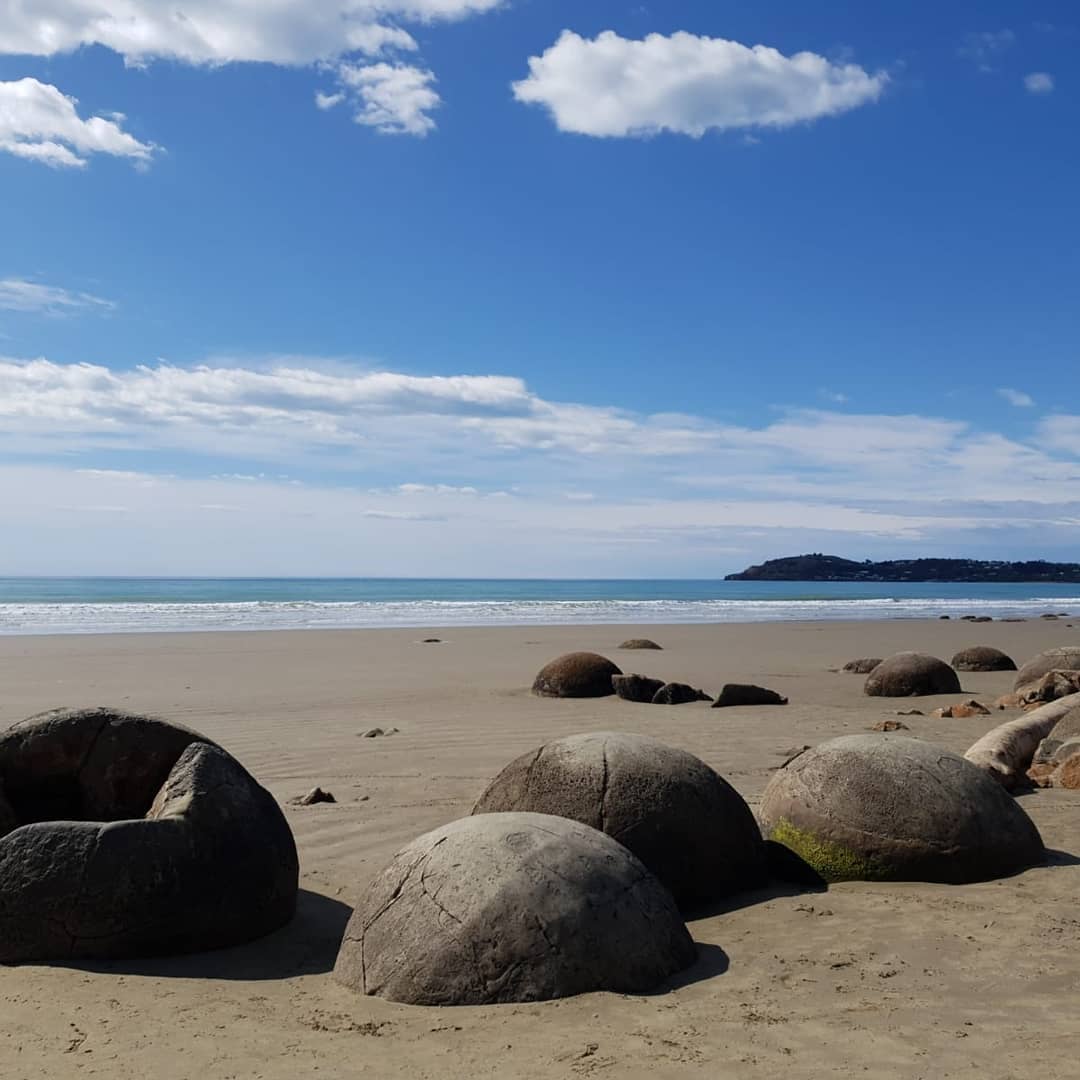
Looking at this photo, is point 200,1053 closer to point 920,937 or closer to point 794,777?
point 920,937

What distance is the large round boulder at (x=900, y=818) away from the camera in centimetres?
609

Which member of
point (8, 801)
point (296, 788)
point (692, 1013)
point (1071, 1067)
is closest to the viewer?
point (1071, 1067)

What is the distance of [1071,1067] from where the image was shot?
12.0 feet

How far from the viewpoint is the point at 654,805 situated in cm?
585

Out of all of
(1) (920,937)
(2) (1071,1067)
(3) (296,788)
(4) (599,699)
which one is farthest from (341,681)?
(2) (1071,1067)

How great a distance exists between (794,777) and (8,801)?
4254 millimetres

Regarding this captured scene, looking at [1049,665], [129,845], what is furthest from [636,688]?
[129,845]

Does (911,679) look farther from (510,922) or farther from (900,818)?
(510,922)

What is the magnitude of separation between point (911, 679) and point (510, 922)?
12694mm

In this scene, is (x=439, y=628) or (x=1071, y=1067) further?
(x=439, y=628)

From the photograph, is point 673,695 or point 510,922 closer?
point 510,922

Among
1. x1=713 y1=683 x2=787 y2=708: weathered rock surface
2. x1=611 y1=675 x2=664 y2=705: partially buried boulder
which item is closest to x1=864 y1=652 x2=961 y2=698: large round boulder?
x1=713 y1=683 x2=787 y2=708: weathered rock surface

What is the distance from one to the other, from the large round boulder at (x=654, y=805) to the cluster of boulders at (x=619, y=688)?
826cm

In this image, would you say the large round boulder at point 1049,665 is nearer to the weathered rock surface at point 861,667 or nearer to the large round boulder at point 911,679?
the large round boulder at point 911,679
